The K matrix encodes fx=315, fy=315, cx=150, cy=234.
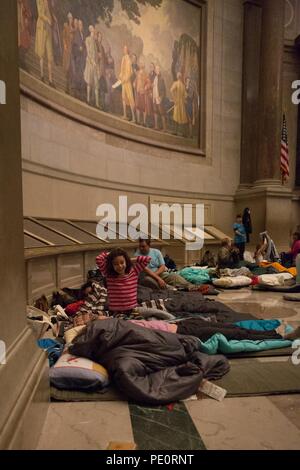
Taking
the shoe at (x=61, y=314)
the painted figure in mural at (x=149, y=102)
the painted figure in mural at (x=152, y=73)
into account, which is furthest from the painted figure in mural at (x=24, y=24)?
the shoe at (x=61, y=314)

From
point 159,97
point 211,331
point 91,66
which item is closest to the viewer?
point 211,331

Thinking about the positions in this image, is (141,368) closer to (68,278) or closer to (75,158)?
(68,278)

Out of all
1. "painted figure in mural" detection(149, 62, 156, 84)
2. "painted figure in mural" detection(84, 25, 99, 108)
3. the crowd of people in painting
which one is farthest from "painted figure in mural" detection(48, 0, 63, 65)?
"painted figure in mural" detection(149, 62, 156, 84)

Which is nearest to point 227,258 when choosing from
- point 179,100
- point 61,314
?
point 61,314

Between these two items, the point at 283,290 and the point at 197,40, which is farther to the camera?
the point at 197,40

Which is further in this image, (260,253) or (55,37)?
(260,253)

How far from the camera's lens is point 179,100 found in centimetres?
1279

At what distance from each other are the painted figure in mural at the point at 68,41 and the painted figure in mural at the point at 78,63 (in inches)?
4.4

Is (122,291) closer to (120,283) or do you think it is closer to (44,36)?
(120,283)

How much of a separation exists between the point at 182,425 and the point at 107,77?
1034 cm

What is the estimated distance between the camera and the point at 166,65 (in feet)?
40.2
